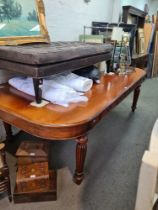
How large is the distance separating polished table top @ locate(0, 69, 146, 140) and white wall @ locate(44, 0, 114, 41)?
108 centimetres

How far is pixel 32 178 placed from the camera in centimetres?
128

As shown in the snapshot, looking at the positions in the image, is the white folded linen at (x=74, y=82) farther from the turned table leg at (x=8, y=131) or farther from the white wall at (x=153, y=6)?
the white wall at (x=153, y=6)

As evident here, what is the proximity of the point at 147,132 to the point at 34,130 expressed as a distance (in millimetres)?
1603

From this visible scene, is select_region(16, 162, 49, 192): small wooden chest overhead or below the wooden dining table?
below

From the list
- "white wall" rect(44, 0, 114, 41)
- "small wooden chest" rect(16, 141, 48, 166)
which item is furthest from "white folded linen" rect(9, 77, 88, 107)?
"white wall" rect(44, 0, 114, 41)

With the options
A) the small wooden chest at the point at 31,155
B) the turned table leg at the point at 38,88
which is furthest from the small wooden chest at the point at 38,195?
the turned table leg at the point at 38,88

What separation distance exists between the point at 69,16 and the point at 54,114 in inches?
69.2

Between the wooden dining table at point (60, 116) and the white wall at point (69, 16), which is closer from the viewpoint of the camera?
the wooden dining table at point (60, 116)

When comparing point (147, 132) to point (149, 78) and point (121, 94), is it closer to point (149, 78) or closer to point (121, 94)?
point (121, 94)

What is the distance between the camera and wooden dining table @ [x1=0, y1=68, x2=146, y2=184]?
44.6 inches

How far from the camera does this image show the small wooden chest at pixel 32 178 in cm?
128

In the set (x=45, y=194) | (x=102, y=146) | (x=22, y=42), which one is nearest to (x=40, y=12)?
(x=22, y=42)

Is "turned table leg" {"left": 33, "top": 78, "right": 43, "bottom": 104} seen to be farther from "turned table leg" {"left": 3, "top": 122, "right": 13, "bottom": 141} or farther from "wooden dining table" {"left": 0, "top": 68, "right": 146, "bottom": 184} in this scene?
"turned table leg" {"left": 3, "top": 122, "right": 13, "bottom": 141}

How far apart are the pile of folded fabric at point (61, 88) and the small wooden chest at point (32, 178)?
1.62 ft
